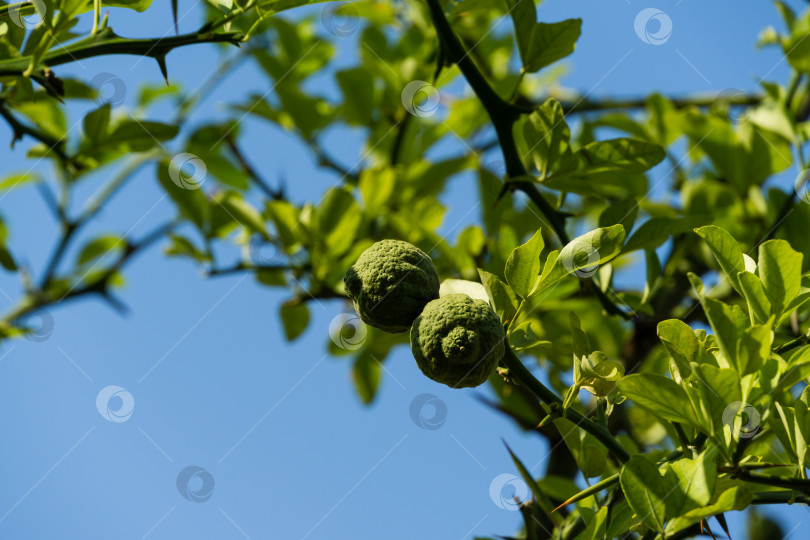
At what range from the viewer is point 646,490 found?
2.37 feet

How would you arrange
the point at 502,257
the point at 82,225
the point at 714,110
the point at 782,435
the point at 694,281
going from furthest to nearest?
the point at 82,225 → the point at 714,110 → the point at 502,257 → the point at 782,435 → the point at 694,281

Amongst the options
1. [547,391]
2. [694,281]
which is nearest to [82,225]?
[547,391]

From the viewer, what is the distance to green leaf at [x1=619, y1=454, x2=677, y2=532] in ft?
2.36

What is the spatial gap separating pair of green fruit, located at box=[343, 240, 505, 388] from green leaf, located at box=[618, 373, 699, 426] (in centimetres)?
13

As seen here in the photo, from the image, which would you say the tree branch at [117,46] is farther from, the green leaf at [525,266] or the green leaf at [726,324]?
the green leaf at [726,324]

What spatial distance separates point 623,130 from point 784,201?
0.34m

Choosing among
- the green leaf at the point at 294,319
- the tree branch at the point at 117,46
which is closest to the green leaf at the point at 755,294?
the tree branch at the point at 117,46

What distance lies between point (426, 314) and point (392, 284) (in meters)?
0.05

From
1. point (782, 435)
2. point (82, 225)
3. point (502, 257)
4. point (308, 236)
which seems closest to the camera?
point (782, 435)

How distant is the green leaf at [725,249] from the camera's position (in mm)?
752

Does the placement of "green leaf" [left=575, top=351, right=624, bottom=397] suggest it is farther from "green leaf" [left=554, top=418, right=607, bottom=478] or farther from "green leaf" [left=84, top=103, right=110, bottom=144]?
"green leaf" [left=84, top=103, right=110, bottom=144]

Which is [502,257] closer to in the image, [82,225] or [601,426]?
[601,426]

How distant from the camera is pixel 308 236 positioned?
1.53 metres

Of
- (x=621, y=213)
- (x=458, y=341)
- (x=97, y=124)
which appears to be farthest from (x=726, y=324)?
(x=97, y=124)
